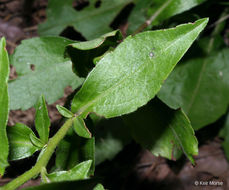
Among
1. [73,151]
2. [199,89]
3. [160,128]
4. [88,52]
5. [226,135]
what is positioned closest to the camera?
[88,52]

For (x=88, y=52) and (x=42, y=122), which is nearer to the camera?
(x=42, y=122)

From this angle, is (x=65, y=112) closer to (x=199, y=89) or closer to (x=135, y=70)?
(x=135, y=70)

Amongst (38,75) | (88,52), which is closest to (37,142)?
(88,52)

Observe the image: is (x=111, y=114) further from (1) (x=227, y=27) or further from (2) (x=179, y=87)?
(1) (x=227, y=27)

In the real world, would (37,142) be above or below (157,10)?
below

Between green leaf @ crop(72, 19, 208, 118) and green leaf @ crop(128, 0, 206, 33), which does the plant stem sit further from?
green leaf @ crop(128, 0, 206, 33)

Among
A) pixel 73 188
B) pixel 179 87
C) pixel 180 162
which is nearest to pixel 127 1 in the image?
pixel 179 87
